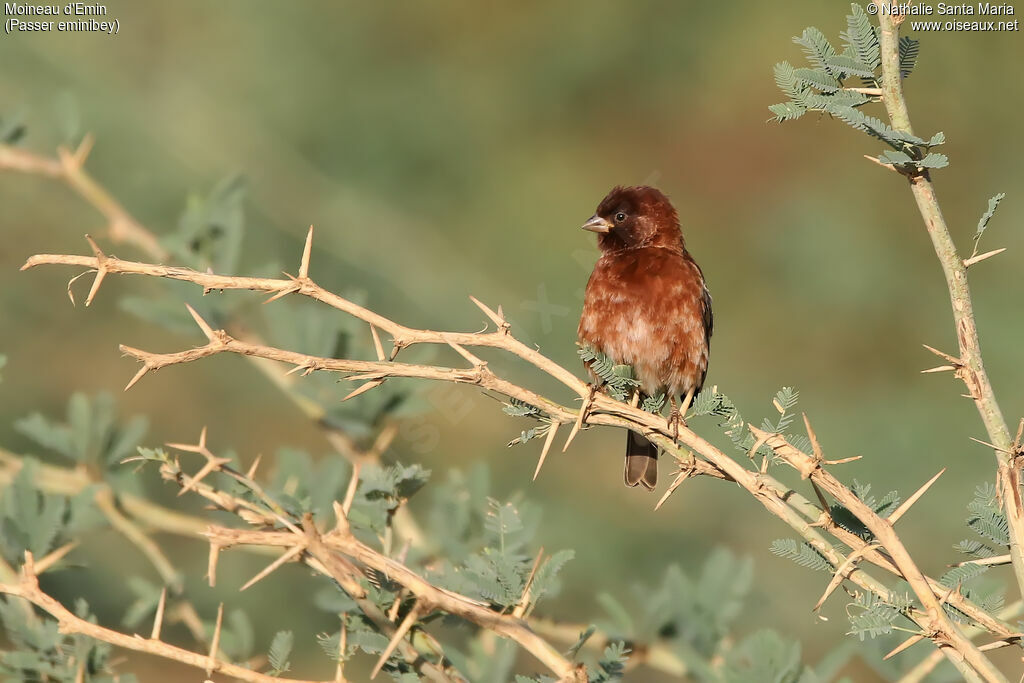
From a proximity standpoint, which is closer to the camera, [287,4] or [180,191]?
[180,191]

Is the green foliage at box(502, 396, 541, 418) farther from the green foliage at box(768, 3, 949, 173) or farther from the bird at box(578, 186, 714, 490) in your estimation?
the bird at box(578, 186, 714, 490)

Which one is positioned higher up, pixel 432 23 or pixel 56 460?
pixel 432 23

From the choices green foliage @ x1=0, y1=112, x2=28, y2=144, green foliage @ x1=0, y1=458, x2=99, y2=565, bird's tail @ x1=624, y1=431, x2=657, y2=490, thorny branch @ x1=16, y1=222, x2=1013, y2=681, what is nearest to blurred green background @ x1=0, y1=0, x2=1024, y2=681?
bird's tail @ x1=624, y1=431, x2=657, y2=490

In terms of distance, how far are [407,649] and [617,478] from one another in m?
5.02

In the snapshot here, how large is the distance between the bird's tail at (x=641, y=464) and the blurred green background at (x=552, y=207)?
4.58 ft

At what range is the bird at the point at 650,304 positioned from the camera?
486 cm

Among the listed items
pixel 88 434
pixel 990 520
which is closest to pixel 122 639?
pixel 88 434

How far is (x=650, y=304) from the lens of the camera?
4.83m

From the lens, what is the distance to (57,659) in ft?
11.0

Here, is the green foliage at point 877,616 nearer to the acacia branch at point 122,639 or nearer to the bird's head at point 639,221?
the acacia branch at point 122,639

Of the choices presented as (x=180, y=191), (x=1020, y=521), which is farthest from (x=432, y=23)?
(x=1020, y=521)

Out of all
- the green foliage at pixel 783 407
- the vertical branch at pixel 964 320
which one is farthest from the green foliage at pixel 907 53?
the green foliage at pixel 783 407

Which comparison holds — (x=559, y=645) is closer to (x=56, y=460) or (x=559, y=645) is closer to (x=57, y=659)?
(x=57, y=659)

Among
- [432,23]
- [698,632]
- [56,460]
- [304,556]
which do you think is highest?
[432,23]
